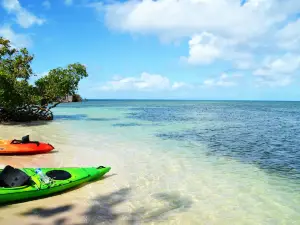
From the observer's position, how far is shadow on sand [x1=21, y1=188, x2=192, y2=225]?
8.31m

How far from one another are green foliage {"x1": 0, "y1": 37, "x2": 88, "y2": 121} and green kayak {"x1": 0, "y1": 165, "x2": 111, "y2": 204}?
63.5 feet

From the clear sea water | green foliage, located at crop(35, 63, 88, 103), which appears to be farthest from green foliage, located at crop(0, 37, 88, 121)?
the clear sea water

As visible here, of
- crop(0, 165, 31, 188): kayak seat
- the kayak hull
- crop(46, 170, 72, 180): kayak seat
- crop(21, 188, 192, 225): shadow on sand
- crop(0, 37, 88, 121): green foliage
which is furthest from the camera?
crop(0, 37, 88, 121): green foliage

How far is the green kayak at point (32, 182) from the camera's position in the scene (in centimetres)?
885

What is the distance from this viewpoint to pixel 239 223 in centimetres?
844

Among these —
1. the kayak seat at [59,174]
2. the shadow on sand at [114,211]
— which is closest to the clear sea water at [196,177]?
the shadow on sand at [114,211]

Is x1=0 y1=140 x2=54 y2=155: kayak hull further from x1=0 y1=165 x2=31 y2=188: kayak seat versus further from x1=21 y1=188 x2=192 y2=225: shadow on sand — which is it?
x1=21 y1=188 x2=192 y2=225: shadow on sand

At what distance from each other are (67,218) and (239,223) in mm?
5242

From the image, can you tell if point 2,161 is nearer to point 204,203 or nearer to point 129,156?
point 129,156

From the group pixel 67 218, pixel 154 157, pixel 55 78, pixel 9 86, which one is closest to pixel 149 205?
pixel 67 218

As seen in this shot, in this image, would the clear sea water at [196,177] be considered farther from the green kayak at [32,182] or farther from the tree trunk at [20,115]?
the tree trunk at [20,115]

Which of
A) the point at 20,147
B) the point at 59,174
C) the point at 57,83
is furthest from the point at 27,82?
the point at 59,174

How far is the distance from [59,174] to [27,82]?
2295 cm

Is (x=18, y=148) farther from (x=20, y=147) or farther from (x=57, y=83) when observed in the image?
(x=57, y=83)
